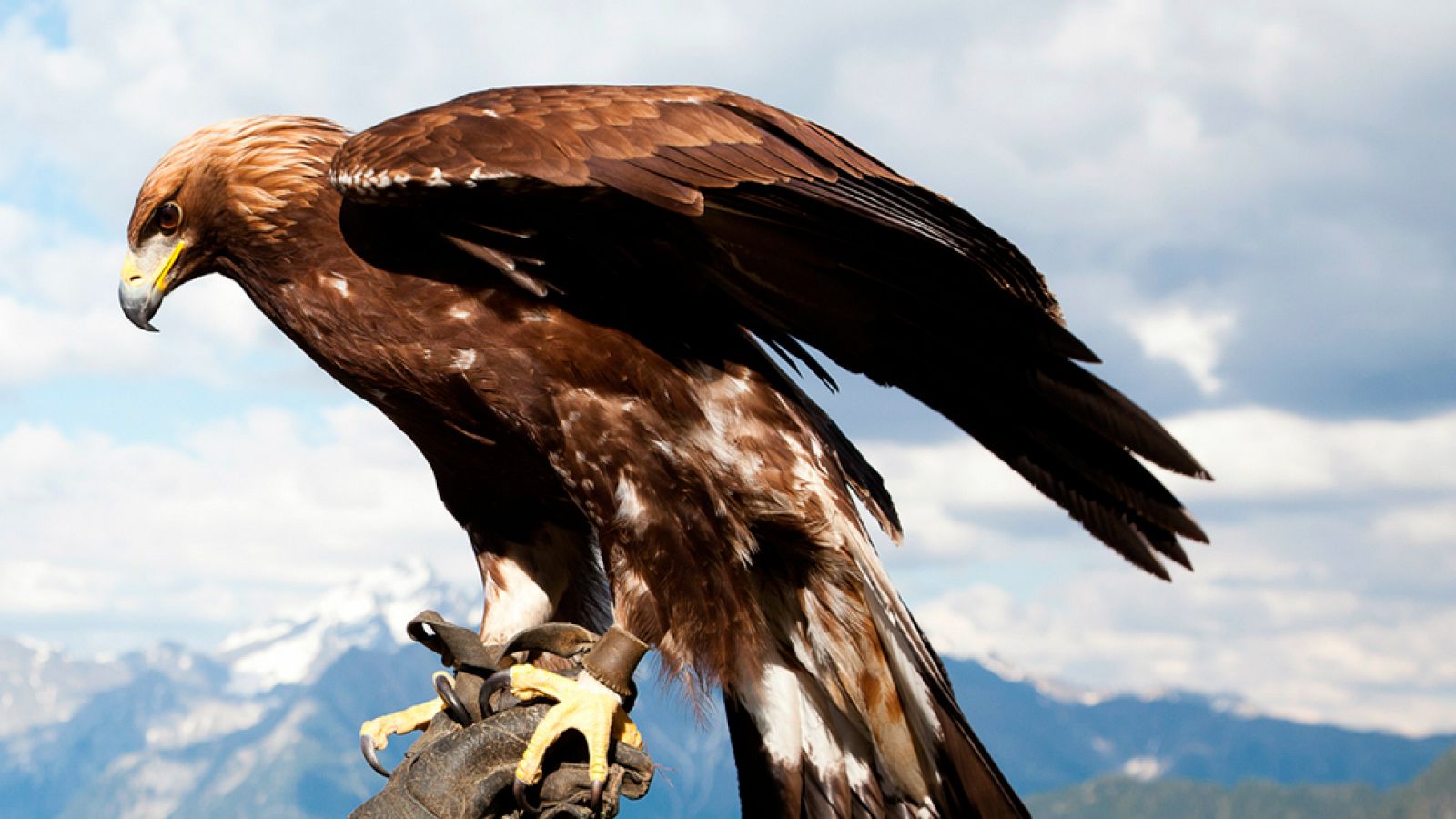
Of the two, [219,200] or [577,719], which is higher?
[219,200]

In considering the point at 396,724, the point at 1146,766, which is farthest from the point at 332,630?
the point at 396,724

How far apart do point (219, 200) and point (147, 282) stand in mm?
342

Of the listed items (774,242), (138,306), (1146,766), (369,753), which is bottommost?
(1146,766)

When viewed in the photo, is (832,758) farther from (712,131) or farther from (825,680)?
(712,131)

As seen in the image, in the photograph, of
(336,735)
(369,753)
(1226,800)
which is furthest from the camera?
(336,735)

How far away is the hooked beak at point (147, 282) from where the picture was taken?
12.6 feet

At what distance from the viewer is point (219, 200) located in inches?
149

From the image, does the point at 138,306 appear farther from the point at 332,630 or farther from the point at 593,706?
the point at 332,630

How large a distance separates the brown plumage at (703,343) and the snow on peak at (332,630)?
156 meters

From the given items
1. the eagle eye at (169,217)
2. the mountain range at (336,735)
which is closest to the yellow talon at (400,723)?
the eagle eye at (169,217)

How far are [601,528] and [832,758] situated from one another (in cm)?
102

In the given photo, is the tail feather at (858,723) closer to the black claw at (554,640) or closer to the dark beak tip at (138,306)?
the black claw at (554,640)

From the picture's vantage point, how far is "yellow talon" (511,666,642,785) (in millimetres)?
3492

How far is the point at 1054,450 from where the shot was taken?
12.1 ft
